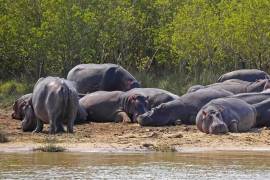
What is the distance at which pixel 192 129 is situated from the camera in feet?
63.2

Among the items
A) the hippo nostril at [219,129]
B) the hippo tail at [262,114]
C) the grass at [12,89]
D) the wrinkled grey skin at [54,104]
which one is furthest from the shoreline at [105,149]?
the grass at [12,89]

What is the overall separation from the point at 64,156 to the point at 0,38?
17882mm

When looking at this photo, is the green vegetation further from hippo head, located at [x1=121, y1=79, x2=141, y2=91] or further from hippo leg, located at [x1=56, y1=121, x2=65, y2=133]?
hippo leg, located at [x1=56, y1=121, x2=65, y2=133]

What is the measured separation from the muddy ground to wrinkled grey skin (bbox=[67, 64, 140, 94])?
207 inches

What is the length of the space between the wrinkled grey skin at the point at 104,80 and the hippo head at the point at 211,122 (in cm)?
641

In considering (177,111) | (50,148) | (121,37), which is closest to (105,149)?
(50,148)

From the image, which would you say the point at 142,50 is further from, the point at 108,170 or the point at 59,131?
the point at 108,170

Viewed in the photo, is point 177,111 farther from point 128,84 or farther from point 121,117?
point 128,84

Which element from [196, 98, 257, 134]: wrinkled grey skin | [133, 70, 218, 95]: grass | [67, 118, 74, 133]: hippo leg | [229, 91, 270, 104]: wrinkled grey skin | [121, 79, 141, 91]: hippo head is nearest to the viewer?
[196, 98, 257, 134]: wrinkled grey skin

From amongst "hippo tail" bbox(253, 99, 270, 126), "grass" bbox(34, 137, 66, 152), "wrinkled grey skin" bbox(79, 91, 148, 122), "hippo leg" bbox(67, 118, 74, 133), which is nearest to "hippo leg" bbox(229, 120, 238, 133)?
"hippo tail" bbox(253, 99, 270, 126)

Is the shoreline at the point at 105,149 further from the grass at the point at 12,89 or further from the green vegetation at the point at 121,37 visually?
the green vegetation at the point at 121,37

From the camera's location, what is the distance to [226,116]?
18.6 meters

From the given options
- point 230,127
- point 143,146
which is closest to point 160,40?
point 230,127

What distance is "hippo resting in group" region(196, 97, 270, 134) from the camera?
59.8 feet
